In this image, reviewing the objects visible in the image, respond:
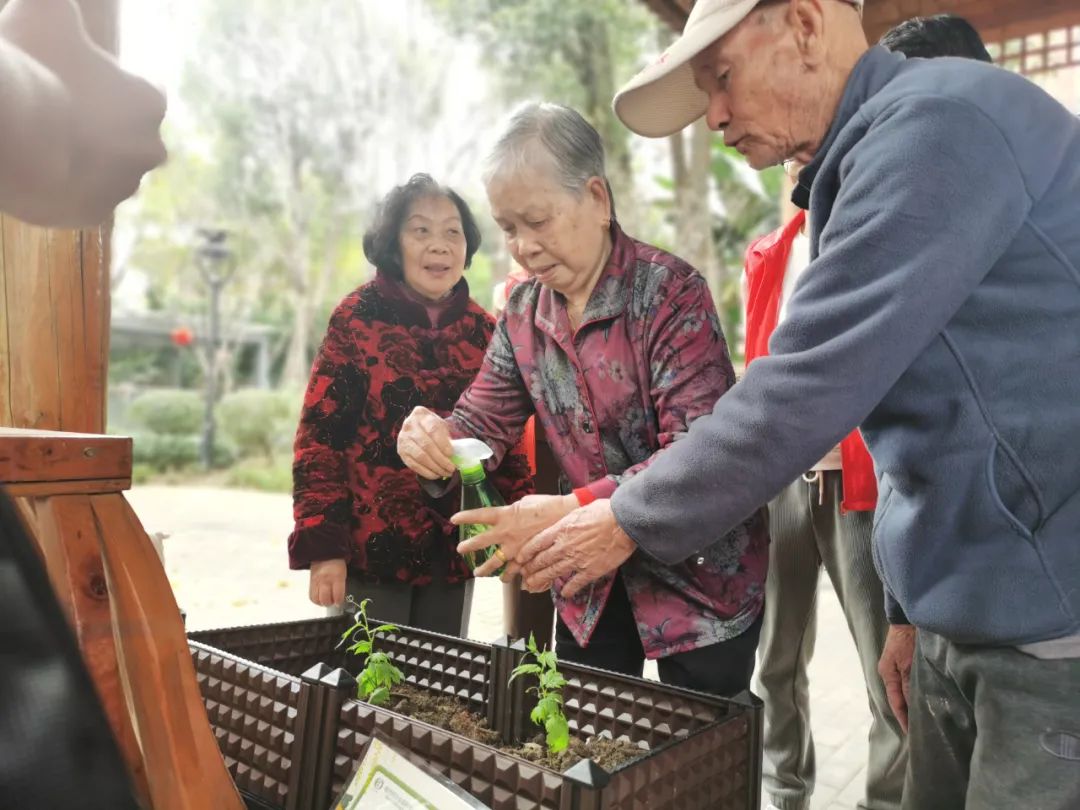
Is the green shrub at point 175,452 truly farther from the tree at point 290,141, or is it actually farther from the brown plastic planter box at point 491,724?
the brown plastic planter box at point 491,724

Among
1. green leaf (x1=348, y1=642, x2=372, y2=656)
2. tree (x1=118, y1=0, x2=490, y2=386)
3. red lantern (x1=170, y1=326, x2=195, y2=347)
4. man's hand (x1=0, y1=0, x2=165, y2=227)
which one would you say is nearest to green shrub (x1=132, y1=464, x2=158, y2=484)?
red lantern (x1=170, y1=326, x2=195, y2=347)

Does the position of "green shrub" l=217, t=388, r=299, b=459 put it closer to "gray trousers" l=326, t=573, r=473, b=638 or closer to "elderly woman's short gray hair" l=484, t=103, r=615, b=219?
"gray trousers" l=326, t=573, r=473, b=638

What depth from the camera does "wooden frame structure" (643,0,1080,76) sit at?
3453 mm

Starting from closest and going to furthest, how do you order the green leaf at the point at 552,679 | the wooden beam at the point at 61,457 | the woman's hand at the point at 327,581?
the wooden beam at the point at 61,457, the green leaf at the point at 552,679, the woman's hand at the point at 327,581

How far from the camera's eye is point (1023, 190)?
974 millimetres

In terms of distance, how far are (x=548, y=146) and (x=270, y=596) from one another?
5239 millimetres

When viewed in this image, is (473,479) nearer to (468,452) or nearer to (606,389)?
(468,452)

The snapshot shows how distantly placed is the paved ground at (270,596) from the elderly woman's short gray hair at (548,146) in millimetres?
930

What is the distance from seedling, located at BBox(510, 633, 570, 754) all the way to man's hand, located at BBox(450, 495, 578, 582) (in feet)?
0.56

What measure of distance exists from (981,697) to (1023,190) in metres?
0.63

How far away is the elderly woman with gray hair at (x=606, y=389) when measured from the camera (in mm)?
1534

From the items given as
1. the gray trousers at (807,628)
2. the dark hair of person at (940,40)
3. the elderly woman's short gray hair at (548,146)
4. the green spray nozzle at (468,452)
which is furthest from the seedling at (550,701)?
the dark hair of person at (940,40)

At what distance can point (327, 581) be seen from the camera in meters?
2.02

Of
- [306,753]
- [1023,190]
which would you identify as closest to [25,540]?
[306,753]
